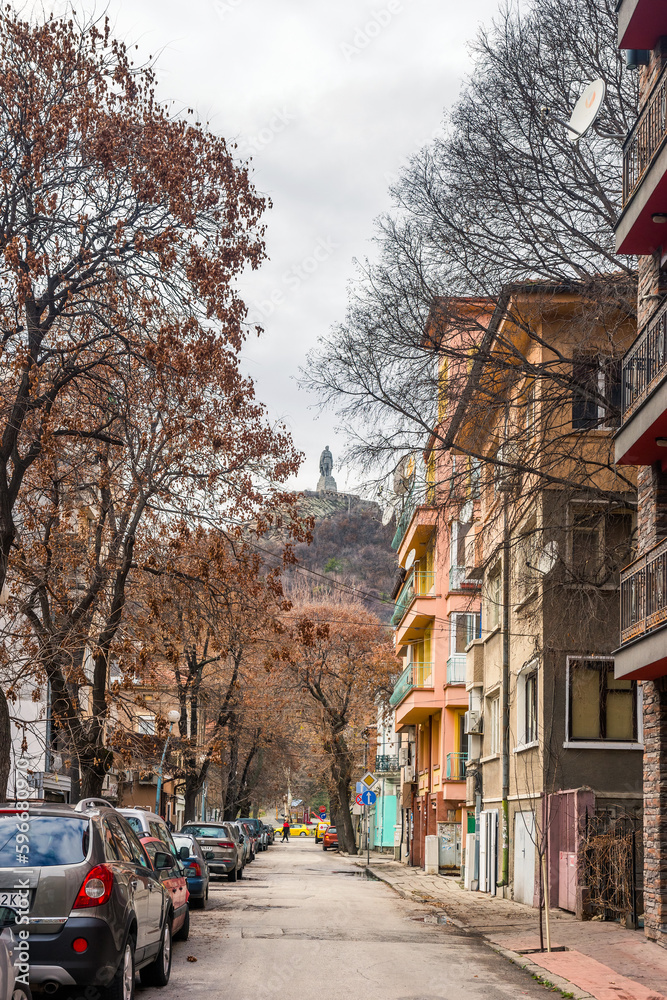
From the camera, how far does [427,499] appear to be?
18.8 meters

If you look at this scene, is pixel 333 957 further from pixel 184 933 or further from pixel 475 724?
pixel 475 724

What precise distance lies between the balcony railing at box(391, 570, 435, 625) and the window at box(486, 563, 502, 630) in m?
12.8

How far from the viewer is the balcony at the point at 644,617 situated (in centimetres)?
1471

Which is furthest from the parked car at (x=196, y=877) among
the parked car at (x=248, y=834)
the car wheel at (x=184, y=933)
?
the parked car at (x=248, y=834)

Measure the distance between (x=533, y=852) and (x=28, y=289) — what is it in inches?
572

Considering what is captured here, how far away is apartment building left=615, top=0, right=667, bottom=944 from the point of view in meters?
15.1

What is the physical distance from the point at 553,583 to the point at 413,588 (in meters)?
26.9

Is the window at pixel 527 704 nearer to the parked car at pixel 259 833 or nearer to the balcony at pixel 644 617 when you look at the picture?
the balcony at pixel 644 617

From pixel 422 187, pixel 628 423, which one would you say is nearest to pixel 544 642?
pixel 628 423

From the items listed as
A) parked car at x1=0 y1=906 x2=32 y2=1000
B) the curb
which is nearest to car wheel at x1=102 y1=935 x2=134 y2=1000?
parked car at x1=0 y1=906 x2=32 y2=1000

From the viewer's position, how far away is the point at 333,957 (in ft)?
44.6

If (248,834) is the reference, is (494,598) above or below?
above

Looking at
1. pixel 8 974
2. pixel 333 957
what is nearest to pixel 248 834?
pixel 333 957

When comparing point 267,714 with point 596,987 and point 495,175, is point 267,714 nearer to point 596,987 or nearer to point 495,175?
point 495,175
